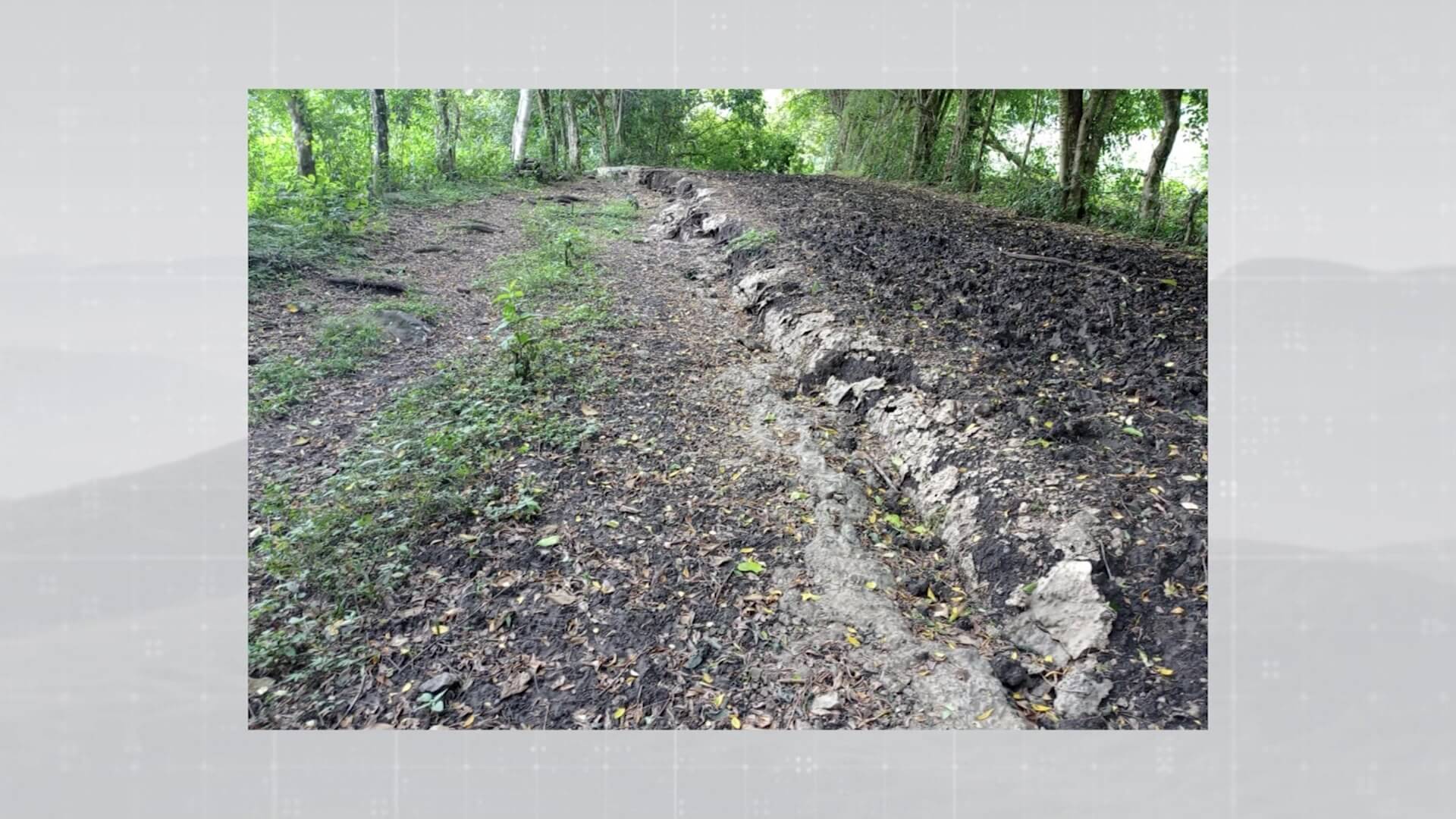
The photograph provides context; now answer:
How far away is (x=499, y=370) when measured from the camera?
175 inches

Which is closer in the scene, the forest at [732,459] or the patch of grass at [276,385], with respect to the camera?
the forest at [732,459]

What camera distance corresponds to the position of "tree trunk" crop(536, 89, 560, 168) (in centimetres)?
1364

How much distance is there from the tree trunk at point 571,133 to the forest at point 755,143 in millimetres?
38

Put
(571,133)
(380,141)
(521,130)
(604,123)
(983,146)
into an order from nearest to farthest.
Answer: (380,141) < (983,146) < (521,130) < (571,133) < (604,123)

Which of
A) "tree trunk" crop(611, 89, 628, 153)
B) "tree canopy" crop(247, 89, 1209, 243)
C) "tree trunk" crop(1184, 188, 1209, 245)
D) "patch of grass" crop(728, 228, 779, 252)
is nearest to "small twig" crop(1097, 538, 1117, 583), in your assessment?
"tree canopy" crop(247, 89, 1209, 243)

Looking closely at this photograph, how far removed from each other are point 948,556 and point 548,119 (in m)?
12.6

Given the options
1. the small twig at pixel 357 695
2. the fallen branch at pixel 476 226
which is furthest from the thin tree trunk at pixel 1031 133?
the small twig at pixel 357 695

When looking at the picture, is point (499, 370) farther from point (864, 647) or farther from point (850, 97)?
point (850, 97)

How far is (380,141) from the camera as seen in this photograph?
687 cm

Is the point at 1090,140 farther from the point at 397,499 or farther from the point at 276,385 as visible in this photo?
the point at 276,385

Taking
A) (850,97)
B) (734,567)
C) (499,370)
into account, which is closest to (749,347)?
(499,370)

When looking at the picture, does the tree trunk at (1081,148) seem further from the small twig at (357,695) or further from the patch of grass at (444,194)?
the small twig at (357,695)

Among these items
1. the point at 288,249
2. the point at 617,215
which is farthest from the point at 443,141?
the point at 288,249

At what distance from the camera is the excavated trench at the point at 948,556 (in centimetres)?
256
